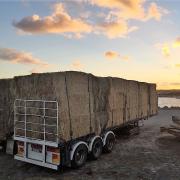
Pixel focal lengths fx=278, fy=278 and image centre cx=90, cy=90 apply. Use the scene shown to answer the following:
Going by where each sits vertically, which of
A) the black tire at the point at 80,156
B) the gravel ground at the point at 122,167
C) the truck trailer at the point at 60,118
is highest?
the truck trailer at the point at 60,118

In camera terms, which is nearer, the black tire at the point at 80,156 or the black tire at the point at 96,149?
the black tire at the point at 80,156

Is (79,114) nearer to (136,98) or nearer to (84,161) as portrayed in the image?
(84,161)

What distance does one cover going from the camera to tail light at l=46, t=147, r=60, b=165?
8.97m

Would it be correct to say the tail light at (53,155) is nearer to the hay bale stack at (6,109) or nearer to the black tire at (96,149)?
the black tire at (96,149)

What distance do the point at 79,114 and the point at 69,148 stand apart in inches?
49.4

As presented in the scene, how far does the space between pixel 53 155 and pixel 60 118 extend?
4.21ft

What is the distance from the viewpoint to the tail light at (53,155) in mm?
8971

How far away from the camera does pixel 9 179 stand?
8.76m

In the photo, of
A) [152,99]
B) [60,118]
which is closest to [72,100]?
[60,118]

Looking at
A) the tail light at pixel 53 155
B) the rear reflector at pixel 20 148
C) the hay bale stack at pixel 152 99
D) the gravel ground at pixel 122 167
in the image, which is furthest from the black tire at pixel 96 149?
the hay bale stack at pixel 152 99

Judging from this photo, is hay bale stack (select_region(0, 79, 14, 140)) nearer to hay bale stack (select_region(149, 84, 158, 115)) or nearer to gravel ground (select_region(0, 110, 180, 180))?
gravel ground (select_region(0, 110, 180, 180))

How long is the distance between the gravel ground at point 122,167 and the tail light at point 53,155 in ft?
1.49

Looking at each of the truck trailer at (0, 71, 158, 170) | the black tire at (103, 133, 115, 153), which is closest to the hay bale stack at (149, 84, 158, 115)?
the black tire at (103, 133, 115, 153)

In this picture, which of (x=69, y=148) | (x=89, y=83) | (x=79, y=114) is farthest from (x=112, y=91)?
(x=69, y=148)
